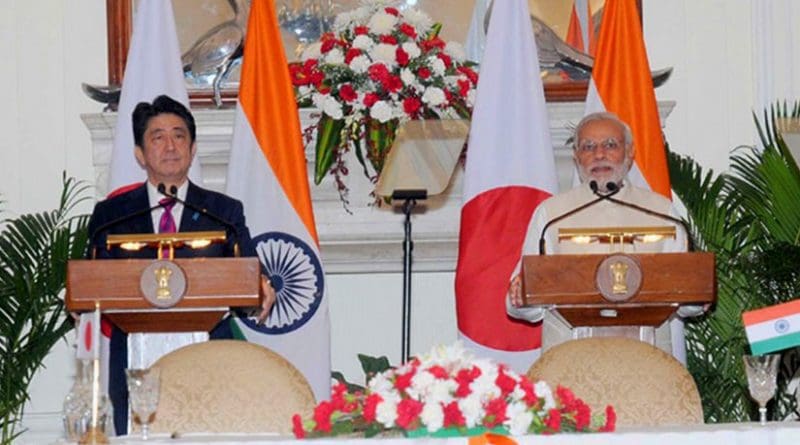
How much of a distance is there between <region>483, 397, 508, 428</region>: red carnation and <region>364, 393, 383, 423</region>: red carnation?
0.23 meters

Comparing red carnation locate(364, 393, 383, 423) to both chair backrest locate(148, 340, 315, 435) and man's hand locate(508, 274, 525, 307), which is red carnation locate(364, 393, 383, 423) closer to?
chair backrest locate(148, 340, 315, 435)

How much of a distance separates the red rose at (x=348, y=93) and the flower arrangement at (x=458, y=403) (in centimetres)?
300

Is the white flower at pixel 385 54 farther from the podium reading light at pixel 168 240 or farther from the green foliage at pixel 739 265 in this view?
the podium reading light at pixel 168 240

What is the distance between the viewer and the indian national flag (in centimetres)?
325

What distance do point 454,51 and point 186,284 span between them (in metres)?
2.53

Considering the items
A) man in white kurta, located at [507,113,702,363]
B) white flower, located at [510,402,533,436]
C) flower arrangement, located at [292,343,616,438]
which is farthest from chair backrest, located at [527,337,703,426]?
man in white kurta, located at [507,113,702,363]

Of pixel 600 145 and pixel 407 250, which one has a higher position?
pixel 600 145

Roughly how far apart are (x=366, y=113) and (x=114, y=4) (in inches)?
55.4

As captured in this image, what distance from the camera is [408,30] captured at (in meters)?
6.33

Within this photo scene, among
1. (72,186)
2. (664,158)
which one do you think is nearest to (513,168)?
(664,158)

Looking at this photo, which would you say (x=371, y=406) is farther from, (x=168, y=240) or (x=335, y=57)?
(x=335, y=57)

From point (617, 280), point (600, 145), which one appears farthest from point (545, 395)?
point (600, 145)

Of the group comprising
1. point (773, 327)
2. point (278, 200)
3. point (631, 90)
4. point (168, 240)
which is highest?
point (631, 90)

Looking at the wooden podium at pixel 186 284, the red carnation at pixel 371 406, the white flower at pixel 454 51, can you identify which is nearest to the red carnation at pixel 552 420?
the red carnation at pixel 371 406
